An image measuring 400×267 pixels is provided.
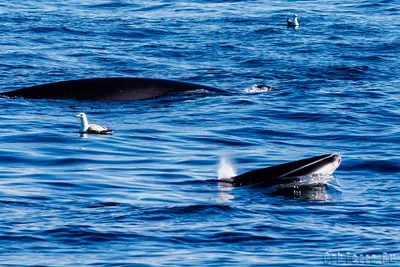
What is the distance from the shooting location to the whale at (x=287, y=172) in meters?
15.6

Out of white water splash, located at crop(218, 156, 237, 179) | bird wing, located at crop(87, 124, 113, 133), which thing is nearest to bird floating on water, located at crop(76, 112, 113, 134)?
bird wing, located at crop(87, 124, 113, 133)

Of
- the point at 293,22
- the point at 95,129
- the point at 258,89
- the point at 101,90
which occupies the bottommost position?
the point at 258,89

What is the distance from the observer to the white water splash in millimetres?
16609

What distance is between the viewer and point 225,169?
17078 millimetres

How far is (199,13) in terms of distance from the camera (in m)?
39.0

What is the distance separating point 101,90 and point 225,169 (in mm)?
6509

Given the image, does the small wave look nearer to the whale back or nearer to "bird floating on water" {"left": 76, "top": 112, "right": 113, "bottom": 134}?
"bird floating on water" {"left": 76, "top": 112, "right": 113, "bottom": 134}

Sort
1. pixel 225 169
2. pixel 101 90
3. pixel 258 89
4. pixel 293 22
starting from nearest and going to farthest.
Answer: pixel 225 169 → pixel 101 90 → pixel 258 89 → pixel 293 22

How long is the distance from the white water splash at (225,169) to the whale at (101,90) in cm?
522

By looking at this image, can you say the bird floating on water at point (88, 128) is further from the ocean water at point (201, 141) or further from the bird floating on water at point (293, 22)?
the bird floating on water at point (293, 22)

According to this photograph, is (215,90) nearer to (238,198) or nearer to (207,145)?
(207,145)

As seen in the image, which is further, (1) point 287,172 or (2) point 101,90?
(2) point 101,90

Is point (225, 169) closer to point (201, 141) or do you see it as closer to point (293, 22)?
point (201, 141)

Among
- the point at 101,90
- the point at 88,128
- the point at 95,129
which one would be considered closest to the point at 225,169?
the point at 95,129
